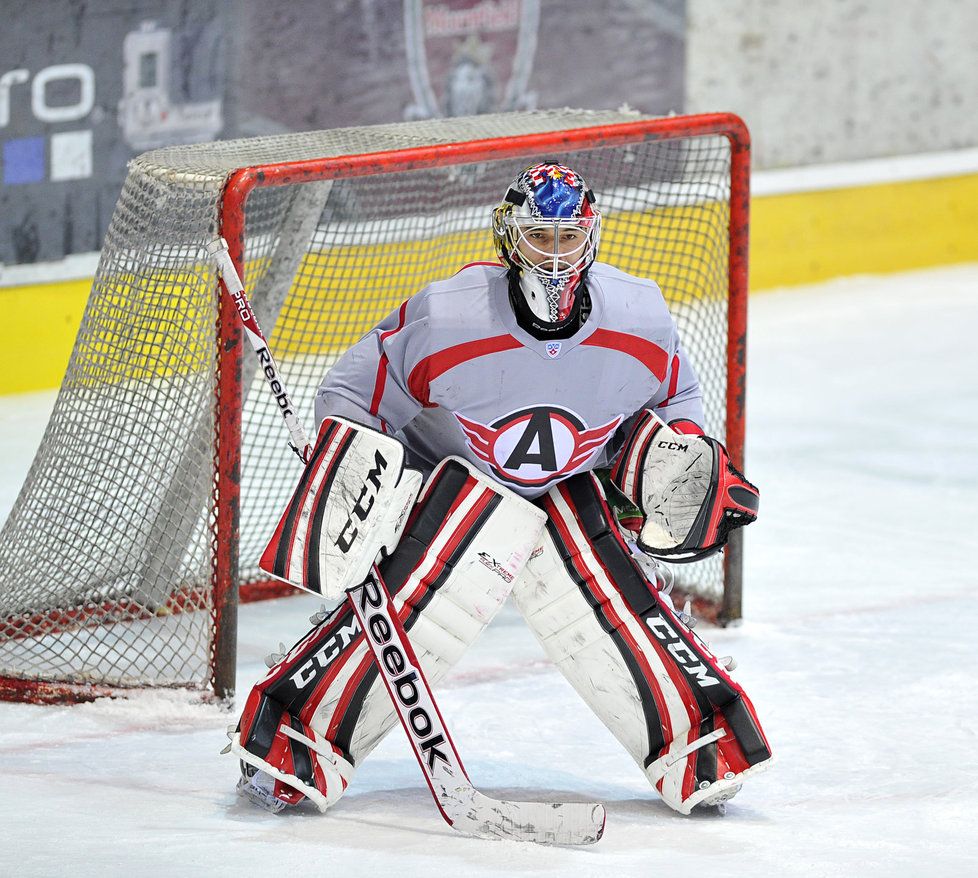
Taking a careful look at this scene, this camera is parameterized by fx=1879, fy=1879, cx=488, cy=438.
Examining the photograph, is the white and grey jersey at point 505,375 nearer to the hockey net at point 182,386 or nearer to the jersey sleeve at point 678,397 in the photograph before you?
the jersey sleeve at point 678,397

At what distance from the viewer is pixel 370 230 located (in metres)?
4.16

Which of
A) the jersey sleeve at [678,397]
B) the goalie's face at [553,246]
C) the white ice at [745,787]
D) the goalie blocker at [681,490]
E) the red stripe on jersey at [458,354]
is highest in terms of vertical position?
the goalie's face at [553,246]

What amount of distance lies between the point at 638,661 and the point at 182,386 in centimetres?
105

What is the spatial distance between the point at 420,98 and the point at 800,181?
1.71 metres

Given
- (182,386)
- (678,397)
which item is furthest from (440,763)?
(182,386)

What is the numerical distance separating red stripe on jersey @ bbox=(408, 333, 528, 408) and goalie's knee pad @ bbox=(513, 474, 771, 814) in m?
0.28

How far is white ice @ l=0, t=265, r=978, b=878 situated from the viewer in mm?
2768

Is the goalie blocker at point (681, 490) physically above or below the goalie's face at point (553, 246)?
below

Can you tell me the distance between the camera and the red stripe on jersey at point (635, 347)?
2.84m

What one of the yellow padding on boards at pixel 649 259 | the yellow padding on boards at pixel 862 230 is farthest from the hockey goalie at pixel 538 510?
the yellow padding on boards at pixel 862 230

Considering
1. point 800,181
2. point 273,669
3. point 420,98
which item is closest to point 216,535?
point 273,669

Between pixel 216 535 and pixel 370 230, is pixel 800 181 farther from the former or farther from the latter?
pixel 216 535

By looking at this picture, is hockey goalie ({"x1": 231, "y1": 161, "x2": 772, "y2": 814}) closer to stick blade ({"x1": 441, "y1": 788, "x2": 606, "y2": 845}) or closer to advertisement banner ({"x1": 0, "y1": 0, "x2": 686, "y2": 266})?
stick blade ({"x1": 441, "y1": 788, "x2": 606, "y2": 845})

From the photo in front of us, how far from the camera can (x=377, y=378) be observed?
2885mm
